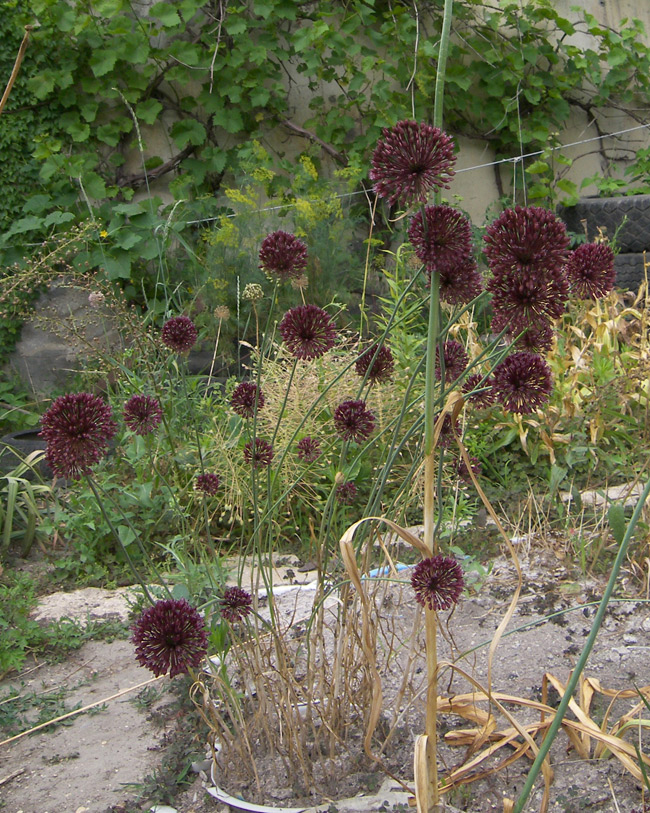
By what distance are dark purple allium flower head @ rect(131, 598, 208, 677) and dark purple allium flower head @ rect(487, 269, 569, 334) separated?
719mm

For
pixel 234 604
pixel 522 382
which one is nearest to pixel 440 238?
pixel 522 382

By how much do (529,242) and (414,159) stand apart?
20cm

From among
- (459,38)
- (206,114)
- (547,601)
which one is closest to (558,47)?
(459,38)

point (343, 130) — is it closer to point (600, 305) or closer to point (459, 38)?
point (459, 38)

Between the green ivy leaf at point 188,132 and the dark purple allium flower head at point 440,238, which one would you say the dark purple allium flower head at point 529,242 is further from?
the green ivy leaf at point 188,132

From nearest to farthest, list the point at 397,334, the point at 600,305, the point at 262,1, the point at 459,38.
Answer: the point at 397,334, the point at 600,305, the point at 262,1, the point at 459,38

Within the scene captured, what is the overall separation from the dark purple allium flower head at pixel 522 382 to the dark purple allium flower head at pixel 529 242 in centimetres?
21

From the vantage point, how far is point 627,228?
17.6ft

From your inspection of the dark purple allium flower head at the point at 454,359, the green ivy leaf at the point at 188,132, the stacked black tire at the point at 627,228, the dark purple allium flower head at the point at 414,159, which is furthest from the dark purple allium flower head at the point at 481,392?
the green ivy leaf at the point at 188,132

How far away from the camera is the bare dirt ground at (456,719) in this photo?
160 centimetres

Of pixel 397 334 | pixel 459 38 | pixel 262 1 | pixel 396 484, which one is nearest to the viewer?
pixel 396 484

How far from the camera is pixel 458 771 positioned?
1529mm

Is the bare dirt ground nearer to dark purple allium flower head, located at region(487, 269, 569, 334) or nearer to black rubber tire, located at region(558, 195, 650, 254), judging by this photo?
dark purple allium flower head, located at region(487, 269, 569, 334)

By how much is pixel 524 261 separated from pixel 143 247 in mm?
4515
